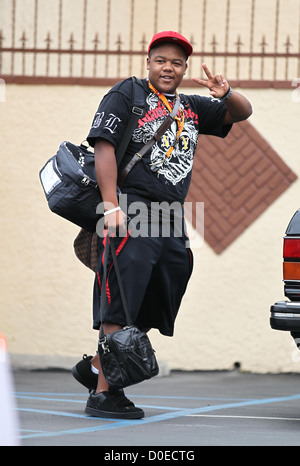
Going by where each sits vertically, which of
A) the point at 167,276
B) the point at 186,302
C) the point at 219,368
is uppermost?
the point at 167,276

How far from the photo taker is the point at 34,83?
8.98 m

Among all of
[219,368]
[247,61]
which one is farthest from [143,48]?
[219,368]

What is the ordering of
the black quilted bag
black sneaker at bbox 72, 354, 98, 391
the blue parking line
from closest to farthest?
the blue parking line
the black quilted bag
black sneaker at bbox 72, 354, 98, 391

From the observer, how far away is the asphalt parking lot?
4.22 metres

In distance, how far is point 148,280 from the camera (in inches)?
196

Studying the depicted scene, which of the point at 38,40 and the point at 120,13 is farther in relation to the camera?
the point at 120,13

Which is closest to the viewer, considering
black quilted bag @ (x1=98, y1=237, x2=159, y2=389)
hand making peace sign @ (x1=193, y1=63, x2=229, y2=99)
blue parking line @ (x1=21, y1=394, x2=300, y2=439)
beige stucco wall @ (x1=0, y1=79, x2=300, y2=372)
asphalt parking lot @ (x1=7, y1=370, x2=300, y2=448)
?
asphalt parking lot @ (x1=7, y1=370, x2=300, y2=448)

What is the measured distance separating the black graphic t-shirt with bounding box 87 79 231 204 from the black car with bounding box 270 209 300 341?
0.65 meters

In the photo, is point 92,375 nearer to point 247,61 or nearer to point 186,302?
point 186,302

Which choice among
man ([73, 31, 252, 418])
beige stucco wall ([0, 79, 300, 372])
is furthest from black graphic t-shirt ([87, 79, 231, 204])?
beige stucco wall ([0, 79, 300, 372])

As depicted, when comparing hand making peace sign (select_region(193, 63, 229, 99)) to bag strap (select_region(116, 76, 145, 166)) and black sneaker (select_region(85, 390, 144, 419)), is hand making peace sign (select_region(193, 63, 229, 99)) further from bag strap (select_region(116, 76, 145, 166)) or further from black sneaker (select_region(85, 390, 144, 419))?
black sneaker (select_region(85, 390, 144, 419))

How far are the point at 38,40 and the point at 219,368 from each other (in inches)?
142
